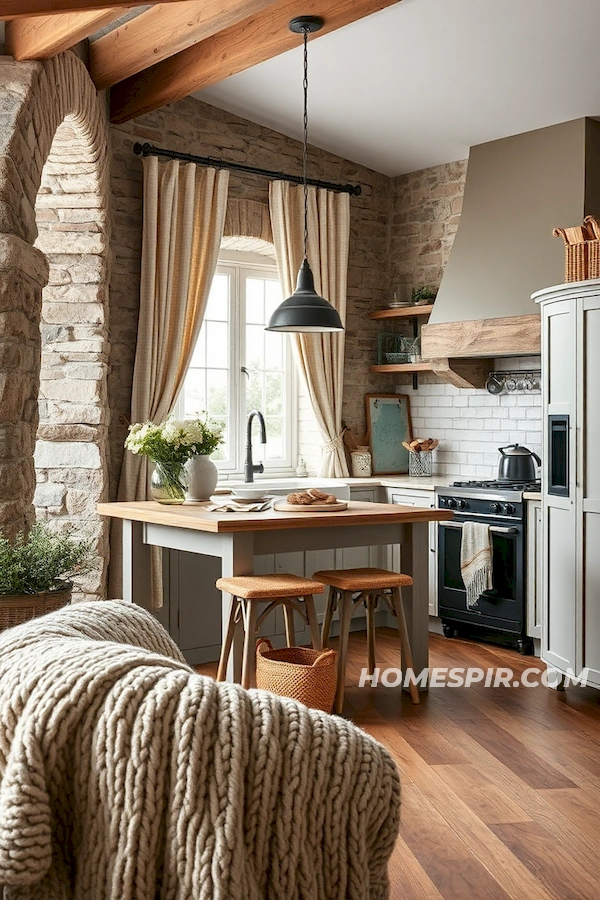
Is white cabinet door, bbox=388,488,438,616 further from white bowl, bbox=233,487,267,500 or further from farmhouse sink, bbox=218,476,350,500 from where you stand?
white bowl, bbox=233,487,267,500

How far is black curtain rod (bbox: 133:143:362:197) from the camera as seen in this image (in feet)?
17.7

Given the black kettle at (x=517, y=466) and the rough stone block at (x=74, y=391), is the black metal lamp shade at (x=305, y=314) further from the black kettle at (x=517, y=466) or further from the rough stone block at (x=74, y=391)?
the black kettle at (x=517, y=466)

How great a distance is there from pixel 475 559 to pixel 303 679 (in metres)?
1.90

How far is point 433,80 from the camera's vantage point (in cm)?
517

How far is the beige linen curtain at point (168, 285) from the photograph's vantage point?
5.33 metres

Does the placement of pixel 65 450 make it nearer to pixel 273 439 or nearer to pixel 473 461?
pixel 273 439

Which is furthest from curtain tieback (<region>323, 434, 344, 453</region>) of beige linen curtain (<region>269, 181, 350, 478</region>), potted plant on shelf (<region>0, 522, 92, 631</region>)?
potted plant on shelf (<region>0, 522, 92, 631</region>)

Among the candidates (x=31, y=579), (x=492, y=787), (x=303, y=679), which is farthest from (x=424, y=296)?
(x=31, y=579)

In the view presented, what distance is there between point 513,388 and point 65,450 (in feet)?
9.42

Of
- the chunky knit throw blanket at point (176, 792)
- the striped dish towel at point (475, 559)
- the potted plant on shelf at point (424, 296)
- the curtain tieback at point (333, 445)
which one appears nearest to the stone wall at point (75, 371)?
the curtain tieback at point (333, 445)

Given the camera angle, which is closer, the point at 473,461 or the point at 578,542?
the point at 578,542

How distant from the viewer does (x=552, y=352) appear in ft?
15.2

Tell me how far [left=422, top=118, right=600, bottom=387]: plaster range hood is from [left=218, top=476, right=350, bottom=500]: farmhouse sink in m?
1.06

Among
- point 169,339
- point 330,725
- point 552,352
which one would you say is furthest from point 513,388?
point 330,725
